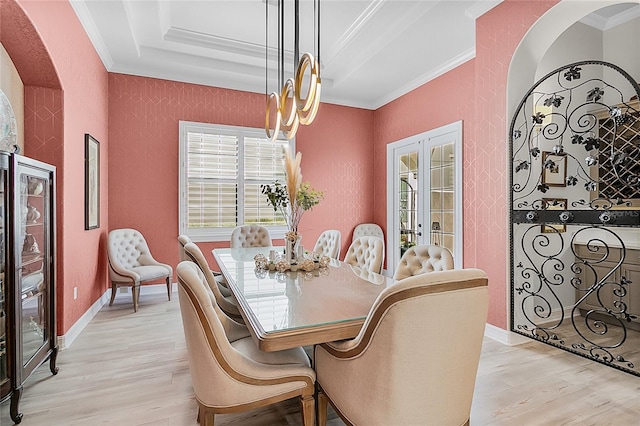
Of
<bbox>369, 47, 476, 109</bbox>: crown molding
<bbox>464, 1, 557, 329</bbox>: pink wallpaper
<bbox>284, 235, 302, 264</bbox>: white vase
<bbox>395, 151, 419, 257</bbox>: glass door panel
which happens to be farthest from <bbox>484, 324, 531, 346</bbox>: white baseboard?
<bbox>369, 47, 476, 109</bbox>: crown molding

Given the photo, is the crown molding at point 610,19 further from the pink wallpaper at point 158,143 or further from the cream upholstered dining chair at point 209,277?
the cream upholstered dining chair at point 209,277

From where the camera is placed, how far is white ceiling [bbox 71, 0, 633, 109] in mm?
3303

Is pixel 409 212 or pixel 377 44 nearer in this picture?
pixel 377 44

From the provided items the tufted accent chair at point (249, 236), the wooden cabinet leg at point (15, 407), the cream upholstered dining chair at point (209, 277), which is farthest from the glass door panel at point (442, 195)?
the wooden cabinet leg at point (15, 407)

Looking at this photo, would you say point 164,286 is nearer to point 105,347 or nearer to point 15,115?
point 105,347

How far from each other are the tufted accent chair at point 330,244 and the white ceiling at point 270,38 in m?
2.23

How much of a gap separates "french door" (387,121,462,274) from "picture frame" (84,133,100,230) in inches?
160

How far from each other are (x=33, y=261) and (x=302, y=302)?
186 cm

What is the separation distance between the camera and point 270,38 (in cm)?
405

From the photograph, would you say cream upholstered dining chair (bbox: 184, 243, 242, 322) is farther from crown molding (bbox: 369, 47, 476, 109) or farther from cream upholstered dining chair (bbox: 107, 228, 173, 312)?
crown molding (bbox: 369, 47, 476, 109)

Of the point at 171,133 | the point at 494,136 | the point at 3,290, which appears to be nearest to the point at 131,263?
the point at 171,133

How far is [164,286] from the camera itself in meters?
4.73

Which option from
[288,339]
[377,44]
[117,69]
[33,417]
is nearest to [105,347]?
[33,417]

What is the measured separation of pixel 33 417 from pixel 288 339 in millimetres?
1764
